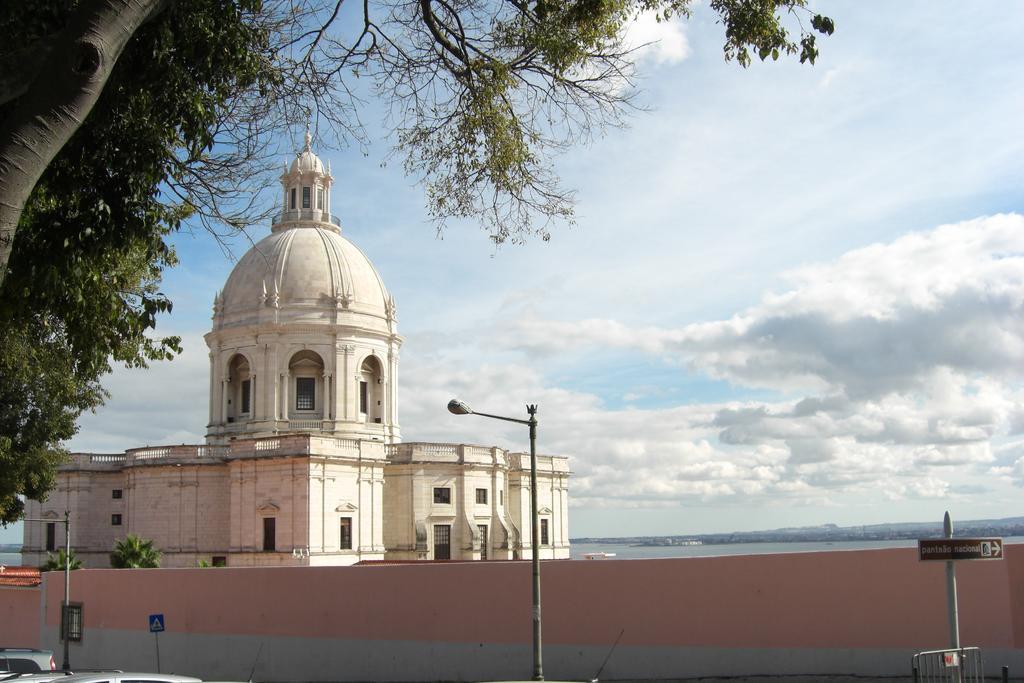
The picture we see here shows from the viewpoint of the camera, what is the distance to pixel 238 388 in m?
58.4

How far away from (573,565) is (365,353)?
36.6 m

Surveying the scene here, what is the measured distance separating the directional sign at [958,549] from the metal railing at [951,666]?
0.96 meters

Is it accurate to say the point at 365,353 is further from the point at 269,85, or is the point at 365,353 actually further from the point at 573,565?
the point at 269,85

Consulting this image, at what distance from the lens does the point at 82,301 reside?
1327 centimetres

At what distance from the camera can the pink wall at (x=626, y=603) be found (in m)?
18.1

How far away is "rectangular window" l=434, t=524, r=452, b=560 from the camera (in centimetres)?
5478

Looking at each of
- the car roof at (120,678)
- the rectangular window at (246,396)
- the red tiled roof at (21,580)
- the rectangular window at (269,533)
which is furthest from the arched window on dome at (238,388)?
the car roof at (120,678)

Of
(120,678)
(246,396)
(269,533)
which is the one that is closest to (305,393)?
(246,396)

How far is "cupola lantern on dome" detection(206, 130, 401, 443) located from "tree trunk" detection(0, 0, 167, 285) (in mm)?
47490

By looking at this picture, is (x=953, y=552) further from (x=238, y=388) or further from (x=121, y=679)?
(x=238, y=388)

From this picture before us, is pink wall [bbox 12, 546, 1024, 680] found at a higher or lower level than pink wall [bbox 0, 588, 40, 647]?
higher

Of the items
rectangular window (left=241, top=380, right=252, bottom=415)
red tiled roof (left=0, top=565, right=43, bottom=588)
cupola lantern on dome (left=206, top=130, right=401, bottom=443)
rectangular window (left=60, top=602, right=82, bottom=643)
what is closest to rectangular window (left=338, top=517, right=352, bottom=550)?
cupola lantern on dome (left=206, top=130, right=401, bottom=443)

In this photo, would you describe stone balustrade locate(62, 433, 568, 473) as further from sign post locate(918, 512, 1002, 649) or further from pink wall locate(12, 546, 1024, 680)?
sign post locate(918, 512, 1002, 649)

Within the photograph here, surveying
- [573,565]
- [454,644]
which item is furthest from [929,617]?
[454,644]
